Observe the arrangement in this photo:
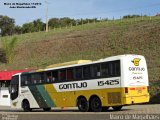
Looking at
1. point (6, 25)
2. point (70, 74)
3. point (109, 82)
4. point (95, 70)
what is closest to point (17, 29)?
point (6, 25)

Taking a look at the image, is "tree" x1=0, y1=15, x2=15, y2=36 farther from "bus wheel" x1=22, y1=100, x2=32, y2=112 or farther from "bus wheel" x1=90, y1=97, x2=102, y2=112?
"bus wheel" x1=90, y1=97, x2=102, y2=112

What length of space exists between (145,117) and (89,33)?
2218 inches

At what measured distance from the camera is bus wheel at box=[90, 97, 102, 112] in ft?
82.9

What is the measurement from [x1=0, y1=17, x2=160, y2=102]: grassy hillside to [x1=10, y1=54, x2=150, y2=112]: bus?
1893cm

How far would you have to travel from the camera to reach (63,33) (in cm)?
8150

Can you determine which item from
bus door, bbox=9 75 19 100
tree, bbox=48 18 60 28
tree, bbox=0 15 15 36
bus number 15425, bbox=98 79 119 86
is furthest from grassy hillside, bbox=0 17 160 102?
tree, bbox=0 15 15 36

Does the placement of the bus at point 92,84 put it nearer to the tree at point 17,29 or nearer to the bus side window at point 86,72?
the bus side window at point 86,72

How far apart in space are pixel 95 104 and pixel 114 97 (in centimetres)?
187

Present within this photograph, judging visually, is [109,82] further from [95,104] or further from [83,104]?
[83,104]

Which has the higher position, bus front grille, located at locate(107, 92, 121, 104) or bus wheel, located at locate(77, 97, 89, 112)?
bus front grille, located at locate(107, 92, 121, 104)

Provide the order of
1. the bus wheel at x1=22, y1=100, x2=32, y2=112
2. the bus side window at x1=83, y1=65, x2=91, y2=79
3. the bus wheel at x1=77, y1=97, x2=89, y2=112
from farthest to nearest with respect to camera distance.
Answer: the bus wheel at x1=22, y1=100, x2=32, y2=112 → the bus wheel at x1=77, y1=97, x2=89, y2=112 → the bus side window at x1=83, y1=65, x2=91, y2=79

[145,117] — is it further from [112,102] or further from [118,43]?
[118,43]

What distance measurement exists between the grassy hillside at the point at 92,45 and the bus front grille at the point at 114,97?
2202 centimetres

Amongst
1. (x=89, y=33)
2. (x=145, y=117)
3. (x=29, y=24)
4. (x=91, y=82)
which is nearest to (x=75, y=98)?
(x=91, y=82)
